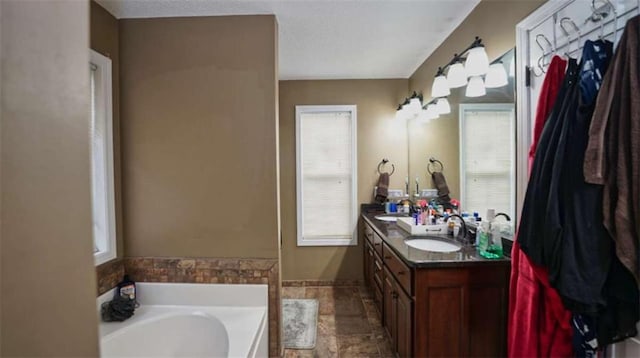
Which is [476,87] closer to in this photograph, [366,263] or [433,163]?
[433,163]

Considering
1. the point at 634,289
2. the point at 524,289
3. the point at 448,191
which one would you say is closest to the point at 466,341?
the point at 524,289

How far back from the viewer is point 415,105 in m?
2.99

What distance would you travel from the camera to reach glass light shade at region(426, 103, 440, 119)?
2668 millimetres

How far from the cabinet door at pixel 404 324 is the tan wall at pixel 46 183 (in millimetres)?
A: 1664

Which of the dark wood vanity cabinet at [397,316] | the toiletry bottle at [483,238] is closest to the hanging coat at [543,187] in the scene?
the toiletry bottle at [483,238]

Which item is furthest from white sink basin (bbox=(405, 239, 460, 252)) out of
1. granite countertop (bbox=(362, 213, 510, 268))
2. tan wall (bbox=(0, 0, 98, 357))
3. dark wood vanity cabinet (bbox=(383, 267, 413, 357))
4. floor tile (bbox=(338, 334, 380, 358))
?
tan wall (bbox=(0, 0, 98, 357))

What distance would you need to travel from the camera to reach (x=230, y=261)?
2.00 metres

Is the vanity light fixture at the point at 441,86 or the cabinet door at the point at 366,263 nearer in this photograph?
the vanity light fixture at the point at 441,86

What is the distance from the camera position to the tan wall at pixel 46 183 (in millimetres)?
283

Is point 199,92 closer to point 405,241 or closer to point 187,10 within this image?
point 187,10

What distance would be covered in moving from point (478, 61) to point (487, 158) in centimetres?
65

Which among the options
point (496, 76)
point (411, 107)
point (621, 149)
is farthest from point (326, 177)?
point (621, 149)

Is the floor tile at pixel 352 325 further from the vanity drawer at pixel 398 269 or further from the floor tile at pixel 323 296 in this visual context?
the vanity drawer at pixel 398 269

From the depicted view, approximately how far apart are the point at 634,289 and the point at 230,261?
205 centimetres
